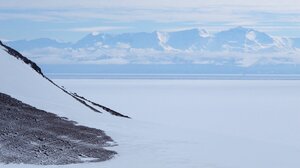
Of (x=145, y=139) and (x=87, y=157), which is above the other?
→ (x=145, y=139)

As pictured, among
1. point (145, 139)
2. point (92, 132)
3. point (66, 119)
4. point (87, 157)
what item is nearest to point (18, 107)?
point (66, 119)

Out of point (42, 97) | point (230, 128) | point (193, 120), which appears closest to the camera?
point (42, 97)

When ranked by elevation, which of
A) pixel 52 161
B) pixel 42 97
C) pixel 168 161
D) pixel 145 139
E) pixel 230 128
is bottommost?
pixel 52 161

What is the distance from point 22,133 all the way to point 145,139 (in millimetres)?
9451

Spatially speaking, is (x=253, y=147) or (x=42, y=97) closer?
(x=253, y=147)

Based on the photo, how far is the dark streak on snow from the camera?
114 feet

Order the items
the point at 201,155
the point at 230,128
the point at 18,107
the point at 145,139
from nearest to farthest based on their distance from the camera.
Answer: the point at 201,155
the point at 145,139
the point at 18,107
the point at 230,128

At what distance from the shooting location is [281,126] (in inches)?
3292

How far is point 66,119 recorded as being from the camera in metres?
49.9

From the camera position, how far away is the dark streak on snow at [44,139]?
34753 mm

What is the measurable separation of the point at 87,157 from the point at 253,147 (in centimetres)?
1429

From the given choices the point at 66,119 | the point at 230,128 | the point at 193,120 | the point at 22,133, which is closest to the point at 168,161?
the point at 22,133

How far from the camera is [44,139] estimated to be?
38.6 metres

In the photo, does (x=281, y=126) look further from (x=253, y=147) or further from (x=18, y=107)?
(x=18, y=107)
